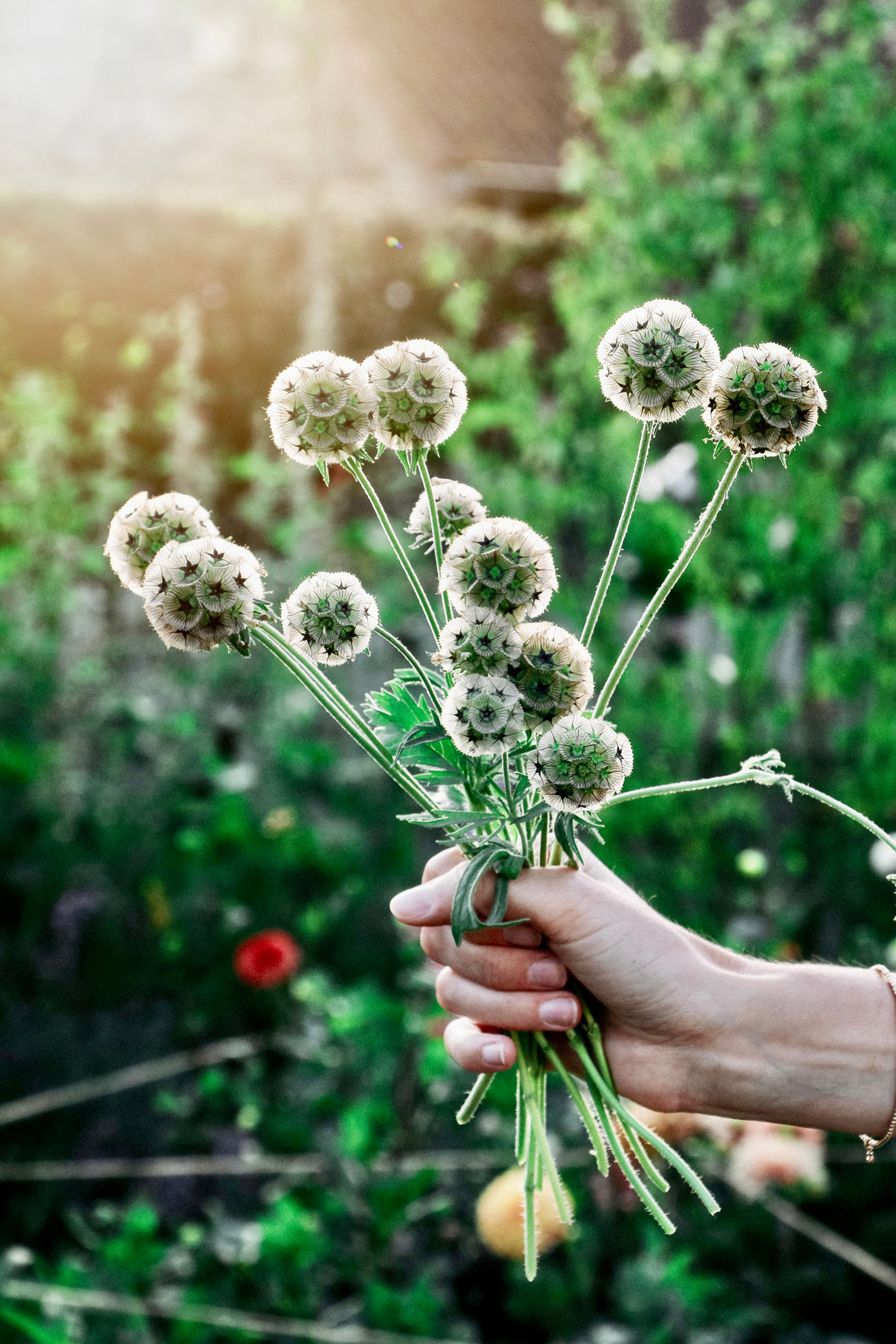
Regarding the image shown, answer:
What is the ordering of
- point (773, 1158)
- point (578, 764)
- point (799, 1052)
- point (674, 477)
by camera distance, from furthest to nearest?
1. point (674, 477)
2. point (773, 1158)
3. point (799, 1052)
4. point (578, 764)

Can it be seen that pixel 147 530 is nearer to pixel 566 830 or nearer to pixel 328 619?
pixel 328 619

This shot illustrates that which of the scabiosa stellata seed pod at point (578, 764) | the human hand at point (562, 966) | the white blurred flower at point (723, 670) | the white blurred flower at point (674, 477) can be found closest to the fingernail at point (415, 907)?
the human hand at point (562, 966)

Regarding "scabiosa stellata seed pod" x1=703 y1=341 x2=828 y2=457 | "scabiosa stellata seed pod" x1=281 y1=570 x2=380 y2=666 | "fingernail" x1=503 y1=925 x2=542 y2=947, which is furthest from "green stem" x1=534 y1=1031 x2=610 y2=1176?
"scabiosa stellata seed pod" x1=703 y1=341 x2=828 y2=457

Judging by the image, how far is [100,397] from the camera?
6.18 metres

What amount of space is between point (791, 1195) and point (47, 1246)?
1750mm

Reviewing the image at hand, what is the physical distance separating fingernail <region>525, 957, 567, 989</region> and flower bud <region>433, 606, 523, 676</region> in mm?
425

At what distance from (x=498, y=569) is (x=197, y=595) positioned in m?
0.24

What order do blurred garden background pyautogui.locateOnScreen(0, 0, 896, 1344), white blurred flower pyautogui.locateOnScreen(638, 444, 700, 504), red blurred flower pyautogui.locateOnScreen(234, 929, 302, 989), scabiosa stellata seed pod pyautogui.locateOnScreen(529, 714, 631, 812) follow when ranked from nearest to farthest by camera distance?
scabiosa stellata seed pod pyautogui.locateOnScreen(529, 714, 631, 812) → blurred garden background pyautogui.locateOnScreen(0, 0, 896, 1344) → red blurred flower pyautogui.locateOnScreen(234, 929, 302, 989) → white blurred flower pyautogui.locateOnScreen(638, 444, 700, 504)

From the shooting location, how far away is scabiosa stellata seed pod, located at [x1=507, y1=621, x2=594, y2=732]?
896mm

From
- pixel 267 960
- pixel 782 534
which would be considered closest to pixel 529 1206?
pixel 267 960

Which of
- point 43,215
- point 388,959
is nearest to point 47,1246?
point 388,959

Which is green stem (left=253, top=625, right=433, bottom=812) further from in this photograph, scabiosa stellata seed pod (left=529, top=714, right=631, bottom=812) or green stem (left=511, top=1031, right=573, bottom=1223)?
green stem (left=511, top=1031, right=573, bottom=1223)

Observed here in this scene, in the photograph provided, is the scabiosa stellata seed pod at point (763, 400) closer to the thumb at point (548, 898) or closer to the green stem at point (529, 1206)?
the thumb at point (548, 898)

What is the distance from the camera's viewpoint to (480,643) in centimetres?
88
